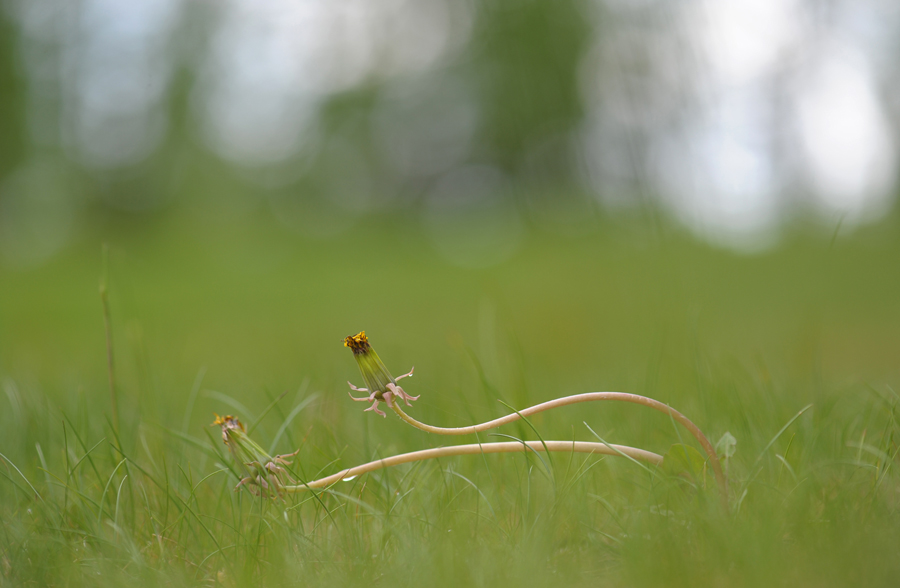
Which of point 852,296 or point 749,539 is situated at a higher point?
point 749,539

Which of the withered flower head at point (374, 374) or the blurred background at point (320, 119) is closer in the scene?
the withered flower head at point (374, 374)

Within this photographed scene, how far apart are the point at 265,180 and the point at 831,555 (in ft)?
46.9

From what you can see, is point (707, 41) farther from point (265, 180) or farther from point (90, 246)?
point (265, 180)

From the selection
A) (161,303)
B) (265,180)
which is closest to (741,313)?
(161,303)

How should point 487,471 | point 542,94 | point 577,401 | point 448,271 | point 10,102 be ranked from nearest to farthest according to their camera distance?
point 577,401 → point 487,471 → point 448,271 → point 542,94 → point 10,102

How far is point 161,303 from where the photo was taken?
5.69 metres

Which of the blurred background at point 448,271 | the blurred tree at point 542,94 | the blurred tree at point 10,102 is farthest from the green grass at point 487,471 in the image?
the blurred tree at point 10,102

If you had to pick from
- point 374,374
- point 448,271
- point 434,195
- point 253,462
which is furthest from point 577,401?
point 434,195

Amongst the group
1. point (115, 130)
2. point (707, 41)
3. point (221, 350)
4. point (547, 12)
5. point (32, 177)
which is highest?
point (547, 12)

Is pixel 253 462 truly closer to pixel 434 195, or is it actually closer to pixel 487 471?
pixel 487 471

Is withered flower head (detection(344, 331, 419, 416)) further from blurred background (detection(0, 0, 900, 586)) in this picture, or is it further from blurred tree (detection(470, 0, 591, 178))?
blurred tree (detection(470, 0, 591, 178))

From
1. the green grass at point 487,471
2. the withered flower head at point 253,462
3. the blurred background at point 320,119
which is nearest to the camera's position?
the green grass at point 487,471

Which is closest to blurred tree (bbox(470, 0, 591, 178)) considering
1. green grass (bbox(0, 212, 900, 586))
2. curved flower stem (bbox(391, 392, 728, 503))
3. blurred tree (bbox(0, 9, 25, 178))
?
green grass (bbox(0, 212, 900, 586))

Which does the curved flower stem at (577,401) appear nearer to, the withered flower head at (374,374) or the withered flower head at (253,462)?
the withered flower head at (374,374)
